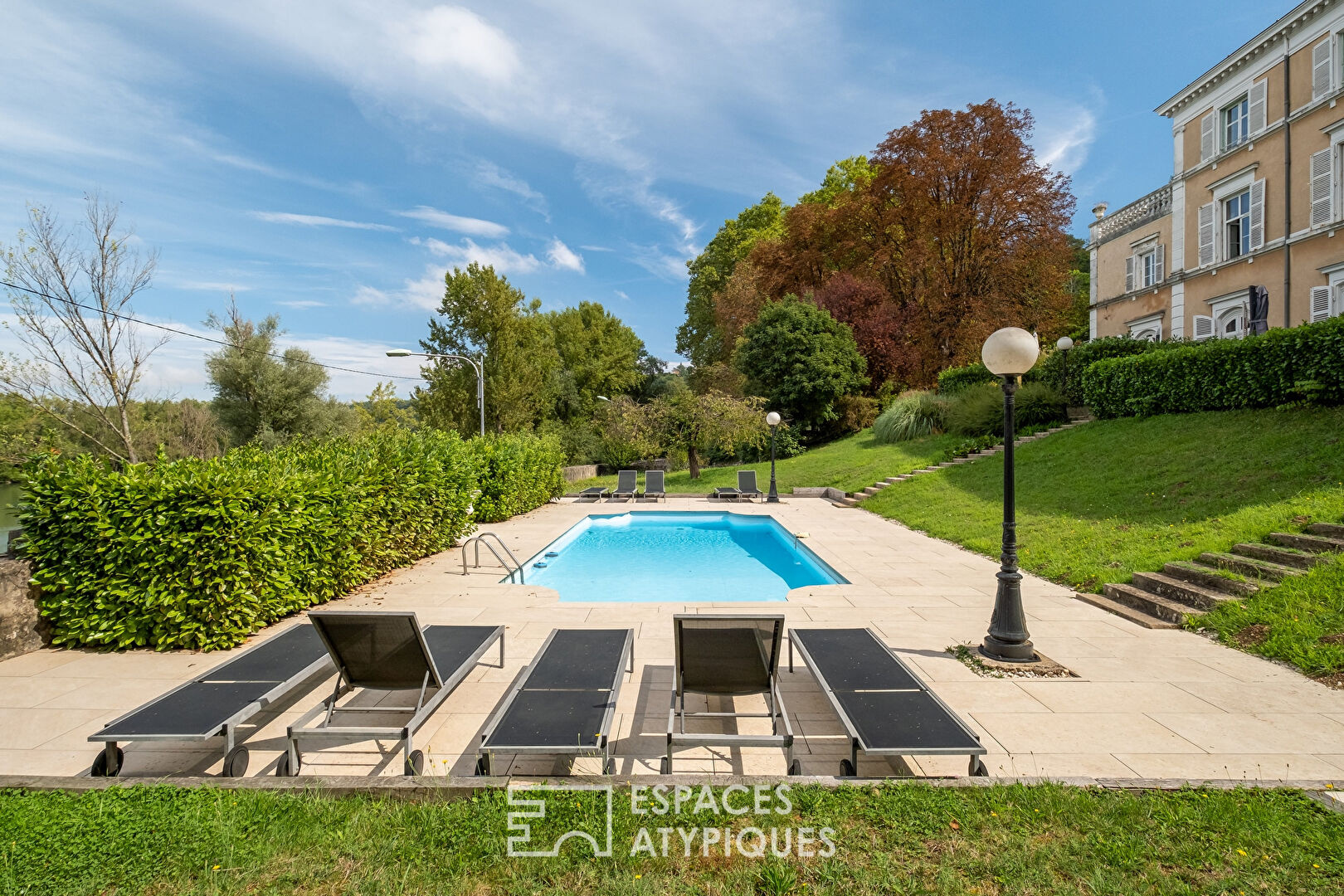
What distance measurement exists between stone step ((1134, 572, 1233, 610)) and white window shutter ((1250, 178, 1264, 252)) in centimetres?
1563

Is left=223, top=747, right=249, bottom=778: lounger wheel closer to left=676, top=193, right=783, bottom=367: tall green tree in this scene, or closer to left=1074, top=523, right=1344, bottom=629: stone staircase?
left=1074, top=523, right=1344, bottom=629: stone staircase

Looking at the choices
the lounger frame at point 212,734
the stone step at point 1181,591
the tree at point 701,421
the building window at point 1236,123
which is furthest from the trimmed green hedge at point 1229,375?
the lounger frame at point 212,734

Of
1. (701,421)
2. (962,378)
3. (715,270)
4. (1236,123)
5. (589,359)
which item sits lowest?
(701,421)

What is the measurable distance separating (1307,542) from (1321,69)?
16407mm

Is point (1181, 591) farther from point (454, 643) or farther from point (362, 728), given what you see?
point (362, 728)

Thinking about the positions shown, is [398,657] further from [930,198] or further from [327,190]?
[930,198]

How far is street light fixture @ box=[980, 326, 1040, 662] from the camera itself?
Answer: 4758mm

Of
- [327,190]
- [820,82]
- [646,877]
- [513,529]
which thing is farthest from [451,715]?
[327,190]

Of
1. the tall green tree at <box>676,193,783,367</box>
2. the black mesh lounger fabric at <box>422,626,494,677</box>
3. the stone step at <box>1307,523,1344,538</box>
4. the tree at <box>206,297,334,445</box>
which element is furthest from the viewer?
the tall green tree at <box>676,193,783,367</box>

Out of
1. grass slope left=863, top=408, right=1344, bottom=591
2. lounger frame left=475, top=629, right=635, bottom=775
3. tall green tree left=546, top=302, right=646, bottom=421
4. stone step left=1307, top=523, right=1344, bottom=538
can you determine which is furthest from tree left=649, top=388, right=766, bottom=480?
tall green tree left=546, top=302, right=646, bottom=421

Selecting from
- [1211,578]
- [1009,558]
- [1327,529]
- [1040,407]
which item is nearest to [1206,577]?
[1211,578]

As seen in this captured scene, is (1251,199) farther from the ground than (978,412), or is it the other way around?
(1251,199)

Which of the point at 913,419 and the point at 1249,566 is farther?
the point at 913,419

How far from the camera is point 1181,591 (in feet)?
19.7
